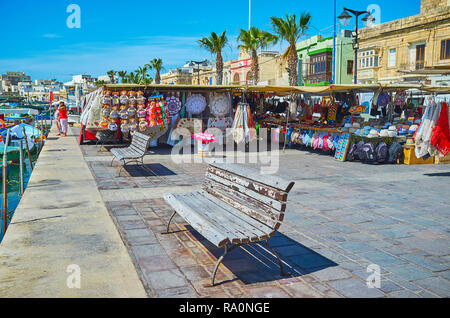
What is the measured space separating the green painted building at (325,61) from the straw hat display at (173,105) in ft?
89.8

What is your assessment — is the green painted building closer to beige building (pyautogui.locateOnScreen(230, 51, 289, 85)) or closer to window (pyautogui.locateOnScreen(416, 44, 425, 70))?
beige building (pyautogui.locateOnScreen(230, 51, 289, 85))

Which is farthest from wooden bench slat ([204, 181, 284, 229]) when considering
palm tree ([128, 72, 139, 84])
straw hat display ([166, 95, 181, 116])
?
palm tree ([128, 72, 139, 84])

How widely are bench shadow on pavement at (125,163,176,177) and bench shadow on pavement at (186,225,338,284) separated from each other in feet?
16.1

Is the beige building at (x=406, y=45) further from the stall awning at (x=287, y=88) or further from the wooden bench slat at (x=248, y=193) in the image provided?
the wooden bench slat at (x=248, y=193)

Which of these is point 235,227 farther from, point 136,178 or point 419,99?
point 419,99

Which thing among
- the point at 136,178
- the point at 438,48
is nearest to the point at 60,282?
the point at 136,178

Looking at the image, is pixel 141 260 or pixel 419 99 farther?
pixel 419 99

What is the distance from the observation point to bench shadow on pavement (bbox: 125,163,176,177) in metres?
9.70

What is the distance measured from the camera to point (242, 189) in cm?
460

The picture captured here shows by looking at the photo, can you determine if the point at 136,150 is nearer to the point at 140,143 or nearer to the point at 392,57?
the point at 140,143

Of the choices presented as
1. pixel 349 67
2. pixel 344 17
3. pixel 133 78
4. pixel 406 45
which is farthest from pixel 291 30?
pixel 133 78

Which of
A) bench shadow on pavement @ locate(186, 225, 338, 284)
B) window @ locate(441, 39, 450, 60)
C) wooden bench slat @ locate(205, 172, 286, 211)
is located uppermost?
window @ locate(441, 39, 450, 60)

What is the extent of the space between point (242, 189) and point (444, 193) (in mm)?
5211

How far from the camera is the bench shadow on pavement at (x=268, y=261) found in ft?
13.2
